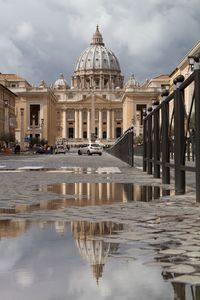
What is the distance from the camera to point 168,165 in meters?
14.8

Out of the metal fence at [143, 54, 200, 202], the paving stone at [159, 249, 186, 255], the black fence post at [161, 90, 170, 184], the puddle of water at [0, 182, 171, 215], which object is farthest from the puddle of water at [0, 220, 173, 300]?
the black fence post at [161, 90, 170, 184]

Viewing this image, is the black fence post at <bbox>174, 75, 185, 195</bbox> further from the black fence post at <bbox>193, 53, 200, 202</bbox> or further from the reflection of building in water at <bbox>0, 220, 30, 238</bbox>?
the reflection of building in water at <bbox>0, 220, 30, 238</bbox>

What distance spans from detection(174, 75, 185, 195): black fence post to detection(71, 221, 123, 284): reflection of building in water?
4965 mm

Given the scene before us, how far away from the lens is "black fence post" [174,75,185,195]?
12.5 meters

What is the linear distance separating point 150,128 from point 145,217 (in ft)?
38.7

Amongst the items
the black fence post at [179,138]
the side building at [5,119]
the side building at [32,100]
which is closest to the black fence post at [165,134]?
the black fence post at [179,138]

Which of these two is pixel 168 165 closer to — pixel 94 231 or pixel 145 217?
pixel 145 217

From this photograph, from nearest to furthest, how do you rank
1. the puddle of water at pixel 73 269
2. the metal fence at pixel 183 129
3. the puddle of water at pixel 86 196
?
the puddle of water at pixel 73 269 < the puddle of water at pixel 86 196 < the metal fence at pixel 183 129

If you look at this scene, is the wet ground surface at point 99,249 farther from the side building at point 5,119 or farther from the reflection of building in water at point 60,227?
the side building at point 5,119

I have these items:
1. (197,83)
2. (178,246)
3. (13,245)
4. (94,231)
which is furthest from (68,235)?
(197,83)

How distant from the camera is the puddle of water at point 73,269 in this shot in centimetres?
417

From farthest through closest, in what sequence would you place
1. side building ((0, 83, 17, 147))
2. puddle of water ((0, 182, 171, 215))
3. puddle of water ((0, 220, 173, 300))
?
1. side building ((0, 83, 17, 147))
2. puddle of water ((0, 182, 171, 215))
3. puddle of water ((0, 220, 173, 300))

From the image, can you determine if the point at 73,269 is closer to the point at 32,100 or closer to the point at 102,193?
the point at 102,193

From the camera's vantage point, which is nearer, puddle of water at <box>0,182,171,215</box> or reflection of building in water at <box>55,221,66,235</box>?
reflection of building in water at <box>55,221,66,235</box>
